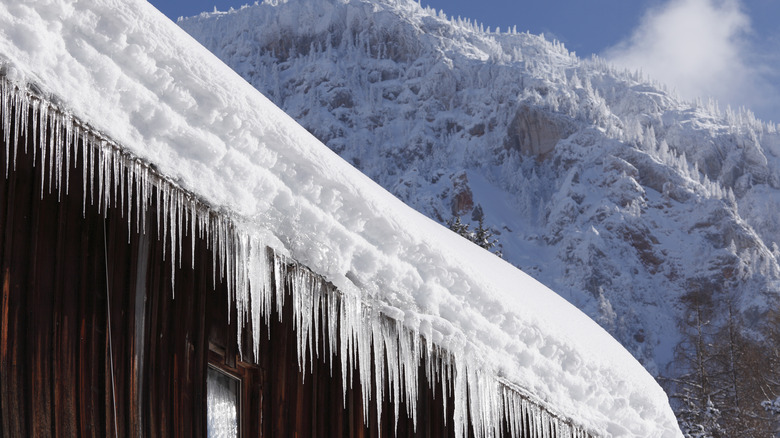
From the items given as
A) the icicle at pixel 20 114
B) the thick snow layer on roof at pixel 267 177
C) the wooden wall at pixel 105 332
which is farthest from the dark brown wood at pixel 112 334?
the thick snow layer on roof at pixel 267 177

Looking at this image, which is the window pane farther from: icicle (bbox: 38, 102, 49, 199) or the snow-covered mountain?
the snow-covered mountain

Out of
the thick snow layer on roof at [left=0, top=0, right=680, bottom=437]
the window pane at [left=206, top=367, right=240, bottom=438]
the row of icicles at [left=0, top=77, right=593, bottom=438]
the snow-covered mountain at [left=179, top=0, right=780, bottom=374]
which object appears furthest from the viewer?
the snow-covered mountain at [left=179, top=0, right=780, bottom=374]

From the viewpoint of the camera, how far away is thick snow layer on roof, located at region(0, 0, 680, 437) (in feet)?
8.30

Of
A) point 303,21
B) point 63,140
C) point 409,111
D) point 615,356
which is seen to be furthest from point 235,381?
point 303,21

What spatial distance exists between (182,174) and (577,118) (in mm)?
109214

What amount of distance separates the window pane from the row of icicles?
253 millimetres

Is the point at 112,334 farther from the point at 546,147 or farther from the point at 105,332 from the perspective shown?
the point at 546,147

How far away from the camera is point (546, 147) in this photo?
353 feet

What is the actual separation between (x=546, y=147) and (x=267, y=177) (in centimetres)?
10797

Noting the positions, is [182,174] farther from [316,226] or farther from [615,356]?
[615,356]

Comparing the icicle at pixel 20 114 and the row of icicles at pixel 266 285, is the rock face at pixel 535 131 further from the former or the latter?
the icicle at pixel 20 114

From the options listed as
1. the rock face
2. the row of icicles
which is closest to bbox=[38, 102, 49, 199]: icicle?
the row of icicles

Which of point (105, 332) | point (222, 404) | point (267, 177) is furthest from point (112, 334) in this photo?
point (267, 177)

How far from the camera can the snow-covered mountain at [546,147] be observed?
83.9m
